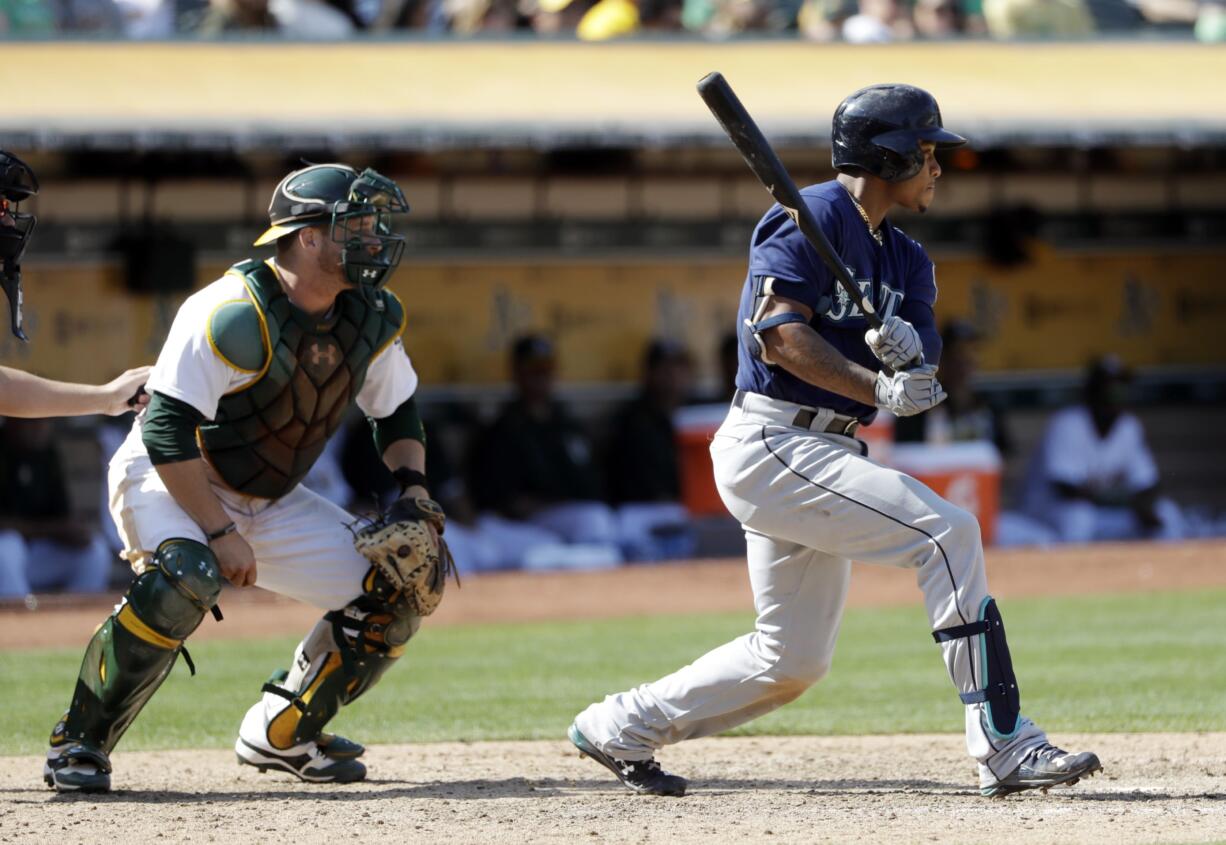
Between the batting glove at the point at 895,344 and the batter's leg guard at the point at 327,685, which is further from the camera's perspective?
the batter's leg guard at the point at 327,685

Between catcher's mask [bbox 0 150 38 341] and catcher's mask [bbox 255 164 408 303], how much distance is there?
0.61 meters

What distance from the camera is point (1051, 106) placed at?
34.2 feet

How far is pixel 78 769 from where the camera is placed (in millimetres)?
4453

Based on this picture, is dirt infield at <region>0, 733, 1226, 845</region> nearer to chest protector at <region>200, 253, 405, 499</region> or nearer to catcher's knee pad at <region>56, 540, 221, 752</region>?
catcher's knee pad at <region>56, 540, 221, 752</region>

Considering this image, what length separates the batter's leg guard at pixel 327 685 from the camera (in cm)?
467

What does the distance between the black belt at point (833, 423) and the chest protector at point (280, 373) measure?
1.12 meters

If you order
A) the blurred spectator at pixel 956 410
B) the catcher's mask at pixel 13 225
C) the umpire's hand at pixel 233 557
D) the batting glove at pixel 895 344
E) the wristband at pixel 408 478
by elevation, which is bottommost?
the blurred spectator at pixel 956 410

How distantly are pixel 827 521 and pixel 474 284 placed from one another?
7168mm

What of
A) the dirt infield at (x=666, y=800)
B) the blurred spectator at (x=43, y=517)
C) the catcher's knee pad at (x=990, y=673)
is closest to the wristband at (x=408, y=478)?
the dirt infield at (x=666, y=800)

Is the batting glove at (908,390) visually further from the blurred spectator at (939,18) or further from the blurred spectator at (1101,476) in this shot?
the blurred spectator at (939,18)

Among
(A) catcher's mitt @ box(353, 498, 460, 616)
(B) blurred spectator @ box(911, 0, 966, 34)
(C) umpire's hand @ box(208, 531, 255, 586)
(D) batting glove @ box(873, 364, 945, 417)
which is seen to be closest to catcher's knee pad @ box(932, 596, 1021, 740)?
(D) batting glove @ box(873, 364, 945, 417)

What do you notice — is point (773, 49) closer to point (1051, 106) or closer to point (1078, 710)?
point (1051, 106)

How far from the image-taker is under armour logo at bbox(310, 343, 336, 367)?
15.0 ft

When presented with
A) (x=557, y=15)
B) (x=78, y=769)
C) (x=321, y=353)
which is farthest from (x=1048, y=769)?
(x=557, y=15)
